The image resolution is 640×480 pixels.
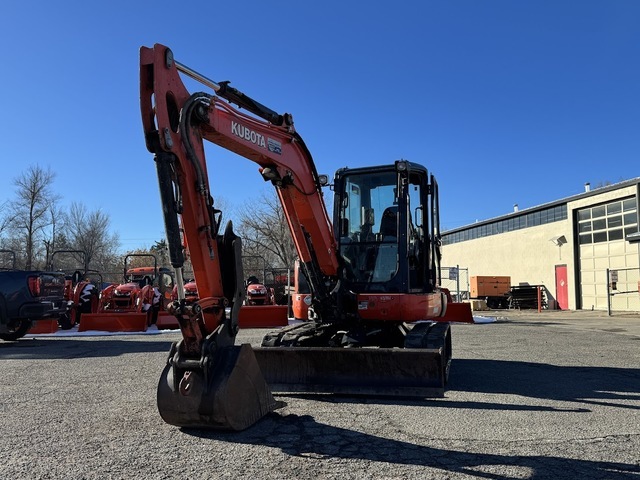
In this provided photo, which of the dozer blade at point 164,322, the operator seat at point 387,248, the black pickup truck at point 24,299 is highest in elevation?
the operator seat at point 387,248

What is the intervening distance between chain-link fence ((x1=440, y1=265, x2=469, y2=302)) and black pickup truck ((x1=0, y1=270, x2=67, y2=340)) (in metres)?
16.8

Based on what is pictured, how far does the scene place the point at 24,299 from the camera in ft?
40.5

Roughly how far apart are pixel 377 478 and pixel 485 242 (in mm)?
39791

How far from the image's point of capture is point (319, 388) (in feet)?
21.7

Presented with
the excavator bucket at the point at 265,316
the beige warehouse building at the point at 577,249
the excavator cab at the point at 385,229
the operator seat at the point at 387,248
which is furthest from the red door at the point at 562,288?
the operator seat at the point at 387,248

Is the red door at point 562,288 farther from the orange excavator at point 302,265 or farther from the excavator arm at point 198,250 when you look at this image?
the excavator arm at point 198,250

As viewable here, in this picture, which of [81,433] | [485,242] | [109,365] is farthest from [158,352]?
[485,242]

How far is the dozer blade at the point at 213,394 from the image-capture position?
4.73 meters

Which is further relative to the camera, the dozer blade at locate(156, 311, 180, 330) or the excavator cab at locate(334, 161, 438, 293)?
the dozer blade at locate(156, 311, 180, 330)

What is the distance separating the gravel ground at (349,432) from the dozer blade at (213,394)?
0.44 feet

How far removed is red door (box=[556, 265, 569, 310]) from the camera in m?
31.0

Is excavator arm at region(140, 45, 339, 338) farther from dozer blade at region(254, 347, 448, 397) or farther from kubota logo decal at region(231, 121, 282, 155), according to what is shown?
dozer blade at region(254, 347, 448, 397)

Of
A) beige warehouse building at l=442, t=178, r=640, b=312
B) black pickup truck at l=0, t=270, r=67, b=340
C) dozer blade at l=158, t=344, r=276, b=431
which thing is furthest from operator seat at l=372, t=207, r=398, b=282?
beige warehouse building at l=442, t=178, r=640, b=312

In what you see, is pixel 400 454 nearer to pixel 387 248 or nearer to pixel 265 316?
pixel 387 248
